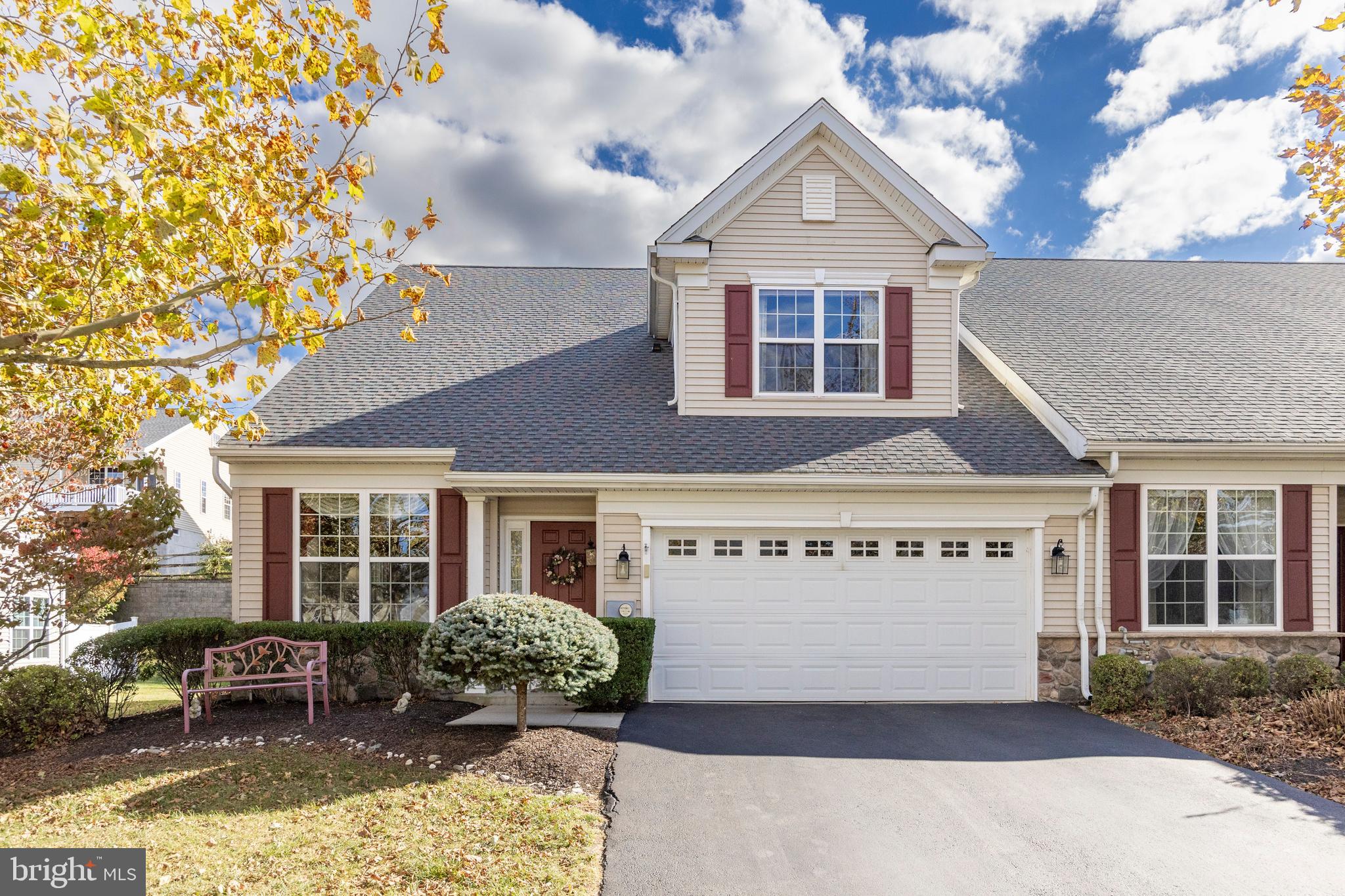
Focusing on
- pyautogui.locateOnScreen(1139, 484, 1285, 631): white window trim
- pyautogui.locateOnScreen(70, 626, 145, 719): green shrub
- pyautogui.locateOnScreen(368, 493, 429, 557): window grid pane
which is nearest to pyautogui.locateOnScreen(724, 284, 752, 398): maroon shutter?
pyautogui.locateOnScreen(368, 493, 429, 557): window grid pane

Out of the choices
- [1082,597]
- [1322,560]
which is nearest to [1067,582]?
[1082,597]

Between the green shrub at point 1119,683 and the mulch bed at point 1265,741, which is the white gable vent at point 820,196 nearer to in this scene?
the green shrub at point 1119,683

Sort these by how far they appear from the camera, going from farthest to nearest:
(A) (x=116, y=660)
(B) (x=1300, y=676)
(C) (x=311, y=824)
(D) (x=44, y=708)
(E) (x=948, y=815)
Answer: (A) (x=116, y=660)
(B) (x=1300, y=676)
(D) (x=44, y=708)
(E) (x=948, y=815)
(C) (x=311, y=824)

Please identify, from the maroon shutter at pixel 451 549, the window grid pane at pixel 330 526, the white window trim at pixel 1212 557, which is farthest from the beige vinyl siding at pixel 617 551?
the white window trim at pixel 1212 557

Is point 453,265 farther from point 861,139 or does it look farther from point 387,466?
point 861,139

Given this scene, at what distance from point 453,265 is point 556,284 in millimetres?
2227

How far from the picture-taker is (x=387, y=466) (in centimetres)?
984

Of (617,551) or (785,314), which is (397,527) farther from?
(785,314)

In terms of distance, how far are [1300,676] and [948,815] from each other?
20.5 feet

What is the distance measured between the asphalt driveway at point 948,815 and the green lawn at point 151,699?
7.11 m

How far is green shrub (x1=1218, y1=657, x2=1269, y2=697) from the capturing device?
28.9 ft

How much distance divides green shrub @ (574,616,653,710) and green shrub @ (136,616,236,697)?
468cm

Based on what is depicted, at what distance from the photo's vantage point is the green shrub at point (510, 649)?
688 cm

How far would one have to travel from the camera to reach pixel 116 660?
30.1ft
